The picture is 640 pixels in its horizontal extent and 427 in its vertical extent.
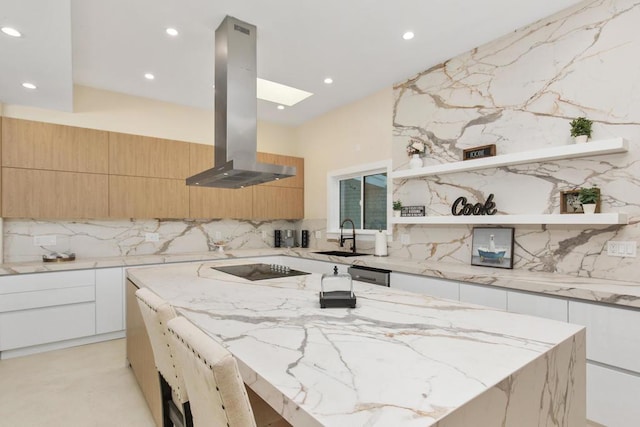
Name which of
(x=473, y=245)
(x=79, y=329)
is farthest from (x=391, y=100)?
(x=79, y=329)

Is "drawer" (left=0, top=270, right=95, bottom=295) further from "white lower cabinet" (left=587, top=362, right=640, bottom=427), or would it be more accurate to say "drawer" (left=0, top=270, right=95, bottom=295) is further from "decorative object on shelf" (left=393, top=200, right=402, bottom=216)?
"white lower cabinet" (left=587, top=362, right=640, bottom=427)

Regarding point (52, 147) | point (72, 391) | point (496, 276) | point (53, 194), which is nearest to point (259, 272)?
point (72, 391)

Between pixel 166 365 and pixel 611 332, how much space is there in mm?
2327

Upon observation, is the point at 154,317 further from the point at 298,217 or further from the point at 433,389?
the point at 298,217

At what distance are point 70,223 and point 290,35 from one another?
318 centimetres

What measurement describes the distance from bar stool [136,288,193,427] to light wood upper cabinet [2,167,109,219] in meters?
2.67

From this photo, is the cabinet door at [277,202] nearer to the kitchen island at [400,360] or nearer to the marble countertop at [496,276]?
the marble countertop at [496,276]

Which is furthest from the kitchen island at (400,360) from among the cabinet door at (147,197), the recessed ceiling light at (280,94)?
the recessed ceiling light at (280,94)

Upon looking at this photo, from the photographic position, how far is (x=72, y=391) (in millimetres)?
2486

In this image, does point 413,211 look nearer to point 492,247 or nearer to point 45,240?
point 492,247

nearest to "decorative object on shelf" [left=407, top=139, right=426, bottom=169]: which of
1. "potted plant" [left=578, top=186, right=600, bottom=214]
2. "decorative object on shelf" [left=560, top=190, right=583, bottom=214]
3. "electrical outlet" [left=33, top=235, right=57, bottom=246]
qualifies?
"decorative object on shelf" [left=560, top=190, right=583, bottom=214]

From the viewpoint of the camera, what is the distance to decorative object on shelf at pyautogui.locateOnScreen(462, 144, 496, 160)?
288 cm

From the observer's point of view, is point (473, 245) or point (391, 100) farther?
point (391, 100)

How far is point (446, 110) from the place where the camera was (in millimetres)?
3326
